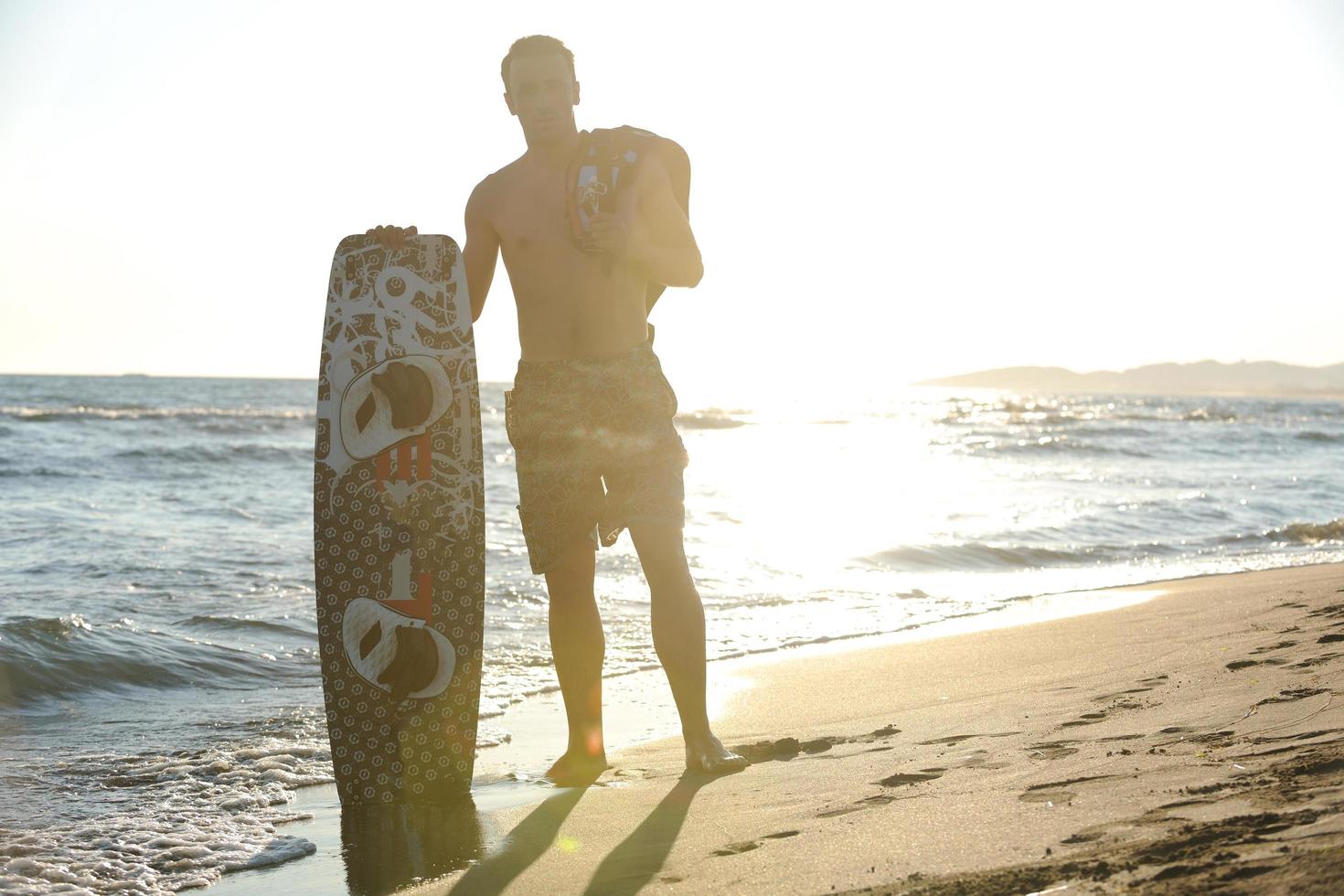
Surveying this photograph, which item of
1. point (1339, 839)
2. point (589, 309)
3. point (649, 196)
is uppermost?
point (649, 196)

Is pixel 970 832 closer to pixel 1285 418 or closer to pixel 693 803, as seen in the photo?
pixel 693 803

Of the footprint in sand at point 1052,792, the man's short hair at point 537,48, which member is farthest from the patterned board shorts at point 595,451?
the footprint in sand at point 1052,792

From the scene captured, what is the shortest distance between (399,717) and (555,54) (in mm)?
1856

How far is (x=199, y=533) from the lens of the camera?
357 inches

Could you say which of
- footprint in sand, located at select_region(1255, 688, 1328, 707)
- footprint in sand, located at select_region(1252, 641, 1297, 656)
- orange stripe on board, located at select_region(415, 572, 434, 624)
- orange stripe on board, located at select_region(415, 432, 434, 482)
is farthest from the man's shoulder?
footprint in sand, located at select_region(1252, 641, 1297, 656)

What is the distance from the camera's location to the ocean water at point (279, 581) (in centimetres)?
316

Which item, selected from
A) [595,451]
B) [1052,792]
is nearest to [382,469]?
[595,451]

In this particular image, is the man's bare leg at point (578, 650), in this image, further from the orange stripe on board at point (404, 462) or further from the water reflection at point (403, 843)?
the orange stripe on board at point (404, 462)

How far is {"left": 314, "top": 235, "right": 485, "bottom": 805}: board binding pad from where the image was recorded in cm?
316

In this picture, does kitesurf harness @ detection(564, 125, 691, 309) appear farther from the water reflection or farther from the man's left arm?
the water reflection

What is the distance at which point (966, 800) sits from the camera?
2.29 metres

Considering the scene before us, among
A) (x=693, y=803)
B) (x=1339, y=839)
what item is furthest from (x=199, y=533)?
(x=1339, y=839)

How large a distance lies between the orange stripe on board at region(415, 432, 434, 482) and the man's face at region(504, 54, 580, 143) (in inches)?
36.5

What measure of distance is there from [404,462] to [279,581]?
4.07 m
